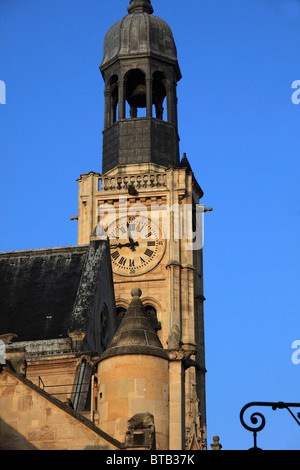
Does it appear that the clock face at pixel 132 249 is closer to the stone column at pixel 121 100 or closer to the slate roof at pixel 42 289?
the stone column at pixel 121 100

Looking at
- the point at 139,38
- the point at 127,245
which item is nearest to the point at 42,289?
the point at 127,245

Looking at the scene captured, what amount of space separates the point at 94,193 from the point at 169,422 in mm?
50896

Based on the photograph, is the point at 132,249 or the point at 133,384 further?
the point at 132,249

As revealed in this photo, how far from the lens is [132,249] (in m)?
83.7

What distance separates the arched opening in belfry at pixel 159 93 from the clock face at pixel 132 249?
30.8 feet

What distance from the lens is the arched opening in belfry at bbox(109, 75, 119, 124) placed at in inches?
3524

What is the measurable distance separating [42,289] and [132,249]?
3622 cm

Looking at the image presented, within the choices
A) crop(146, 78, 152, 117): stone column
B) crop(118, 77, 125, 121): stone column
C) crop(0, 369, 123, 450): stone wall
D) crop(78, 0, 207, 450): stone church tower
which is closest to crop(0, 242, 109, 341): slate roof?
crop(0, 369, 123, 450): stone wall

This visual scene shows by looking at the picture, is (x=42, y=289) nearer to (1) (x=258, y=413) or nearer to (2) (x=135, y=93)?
(1) (x=258, y=413)

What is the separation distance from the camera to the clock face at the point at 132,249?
83312 mm

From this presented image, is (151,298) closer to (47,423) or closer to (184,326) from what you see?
(184,326)

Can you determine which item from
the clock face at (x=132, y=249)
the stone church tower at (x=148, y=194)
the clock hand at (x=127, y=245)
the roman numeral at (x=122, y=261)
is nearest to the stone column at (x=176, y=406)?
the stone church tower at (x=148, y=194)

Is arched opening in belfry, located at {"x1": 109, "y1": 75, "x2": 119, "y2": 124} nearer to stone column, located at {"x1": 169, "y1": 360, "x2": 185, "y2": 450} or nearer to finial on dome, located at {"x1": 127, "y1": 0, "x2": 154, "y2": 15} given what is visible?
finial on dome, located at {"x1": 127, "y1": 0, "x2": 154, "y2": 15}

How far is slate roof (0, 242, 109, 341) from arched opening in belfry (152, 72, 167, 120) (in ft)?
134
